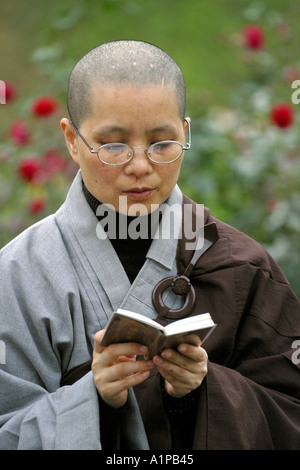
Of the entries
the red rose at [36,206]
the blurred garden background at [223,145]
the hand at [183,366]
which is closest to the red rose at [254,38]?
the blurred garden background at [223,145]

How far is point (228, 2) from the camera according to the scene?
6633mm

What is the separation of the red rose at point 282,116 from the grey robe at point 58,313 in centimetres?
173

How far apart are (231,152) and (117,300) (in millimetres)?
→ 2281

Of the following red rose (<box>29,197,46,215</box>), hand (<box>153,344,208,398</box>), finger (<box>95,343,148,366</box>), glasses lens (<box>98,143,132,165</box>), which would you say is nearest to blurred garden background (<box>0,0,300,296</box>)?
red rose (<box>29,197,46,215</box>)

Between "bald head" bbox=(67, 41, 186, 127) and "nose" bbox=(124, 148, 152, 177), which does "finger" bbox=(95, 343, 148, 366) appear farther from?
"bald head" bbox=(67, 41, 186, 127)

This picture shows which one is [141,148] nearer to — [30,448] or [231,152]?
[30,448]

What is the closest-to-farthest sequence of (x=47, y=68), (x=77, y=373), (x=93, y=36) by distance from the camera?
(x=77, y=373) → (x=47, y=68) → (x=93, y=36)

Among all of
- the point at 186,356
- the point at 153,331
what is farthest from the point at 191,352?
the point at 153,331

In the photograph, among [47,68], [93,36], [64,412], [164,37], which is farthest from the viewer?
[164,37]

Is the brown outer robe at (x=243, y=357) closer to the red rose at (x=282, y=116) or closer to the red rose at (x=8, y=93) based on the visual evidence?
the red rose at (x=282, y=116)

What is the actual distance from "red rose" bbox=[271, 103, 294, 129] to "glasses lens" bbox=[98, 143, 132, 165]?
1.91 meters

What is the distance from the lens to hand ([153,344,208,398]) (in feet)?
5.73

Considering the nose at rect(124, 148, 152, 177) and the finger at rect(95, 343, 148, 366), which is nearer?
the finger at rect(95, 343, 148, 366)
